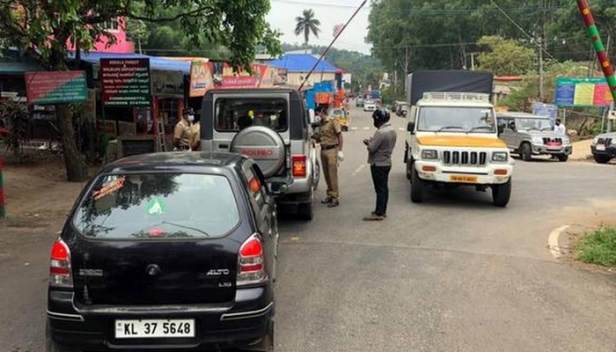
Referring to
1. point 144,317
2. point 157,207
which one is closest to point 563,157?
point 157,207

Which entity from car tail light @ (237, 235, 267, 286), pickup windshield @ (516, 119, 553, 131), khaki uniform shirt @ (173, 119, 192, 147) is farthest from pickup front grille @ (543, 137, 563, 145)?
car tail light @ (237, 235, 267, 286)

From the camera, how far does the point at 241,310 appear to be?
3965 mm

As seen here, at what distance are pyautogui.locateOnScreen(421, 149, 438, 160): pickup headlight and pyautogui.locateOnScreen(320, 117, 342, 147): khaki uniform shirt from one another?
1.65m

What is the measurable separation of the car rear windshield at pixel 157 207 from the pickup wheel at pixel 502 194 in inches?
309

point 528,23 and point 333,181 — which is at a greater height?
point 528,23

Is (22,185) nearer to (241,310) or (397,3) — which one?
(241,310)

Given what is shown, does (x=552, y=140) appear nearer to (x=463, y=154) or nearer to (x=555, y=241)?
(x=463, y=154)

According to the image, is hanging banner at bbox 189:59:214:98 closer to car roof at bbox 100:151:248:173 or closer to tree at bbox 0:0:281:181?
tree at bbox 0:0:281:181

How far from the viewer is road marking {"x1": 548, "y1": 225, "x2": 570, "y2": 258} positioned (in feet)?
26.2

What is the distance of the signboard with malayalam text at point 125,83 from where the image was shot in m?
14.0

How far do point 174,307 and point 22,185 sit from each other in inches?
413

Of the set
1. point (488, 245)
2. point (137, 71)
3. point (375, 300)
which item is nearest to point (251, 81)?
point (137, 71)

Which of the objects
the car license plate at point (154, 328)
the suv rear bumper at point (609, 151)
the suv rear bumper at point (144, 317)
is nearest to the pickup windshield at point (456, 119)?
the suv rear bumper at point (144, 317)

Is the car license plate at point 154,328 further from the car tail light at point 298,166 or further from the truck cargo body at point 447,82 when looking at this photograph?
the truck cargo body at point 447,82
